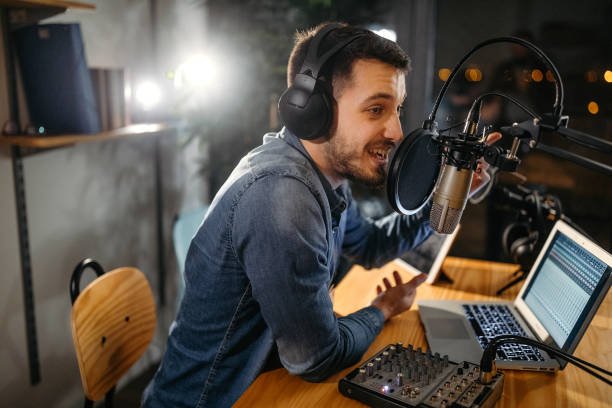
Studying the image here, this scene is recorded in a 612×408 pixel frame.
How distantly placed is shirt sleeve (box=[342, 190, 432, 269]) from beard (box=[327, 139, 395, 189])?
0.42 meters

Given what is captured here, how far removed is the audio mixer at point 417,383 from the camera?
102cm

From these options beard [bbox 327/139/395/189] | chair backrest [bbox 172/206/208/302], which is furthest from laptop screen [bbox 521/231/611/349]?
chair backrest [bbox 172/206/208/302]

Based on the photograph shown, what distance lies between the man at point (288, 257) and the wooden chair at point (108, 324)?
0.12m

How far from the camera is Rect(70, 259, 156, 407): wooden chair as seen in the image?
1.25 metres

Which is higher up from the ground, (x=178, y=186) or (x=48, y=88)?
(x=48, y=88)

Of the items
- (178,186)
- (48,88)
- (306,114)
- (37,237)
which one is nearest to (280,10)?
(178,186)

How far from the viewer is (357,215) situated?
5.85 ft

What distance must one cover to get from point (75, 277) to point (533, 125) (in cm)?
111

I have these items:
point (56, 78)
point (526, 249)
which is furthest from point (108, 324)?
point (526, 249)

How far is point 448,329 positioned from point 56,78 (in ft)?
4.81

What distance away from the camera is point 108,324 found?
133 cm

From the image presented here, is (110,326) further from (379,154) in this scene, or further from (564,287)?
(564,287)

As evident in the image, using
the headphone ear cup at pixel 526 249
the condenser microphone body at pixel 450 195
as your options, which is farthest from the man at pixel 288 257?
the headphone ear cup at pixel 526 249

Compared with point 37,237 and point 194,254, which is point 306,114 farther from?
point 37,237
